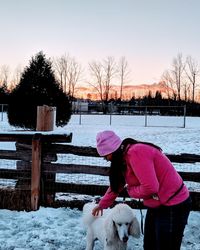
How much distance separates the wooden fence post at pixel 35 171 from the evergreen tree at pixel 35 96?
43.0ft

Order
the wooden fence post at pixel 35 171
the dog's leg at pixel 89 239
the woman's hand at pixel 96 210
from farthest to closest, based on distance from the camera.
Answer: the wooden fence post at pixel 35 171
the dog's leg at pixel 89 239
the woman's hand at pixel 96 210

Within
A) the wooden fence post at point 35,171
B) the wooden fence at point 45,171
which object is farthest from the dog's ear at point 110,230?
the wooden fence post at point 35,171

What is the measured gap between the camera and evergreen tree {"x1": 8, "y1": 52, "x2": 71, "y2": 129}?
789 inches

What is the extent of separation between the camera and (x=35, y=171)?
6883 mm

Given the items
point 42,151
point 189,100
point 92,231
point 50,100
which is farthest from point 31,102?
point 189,100

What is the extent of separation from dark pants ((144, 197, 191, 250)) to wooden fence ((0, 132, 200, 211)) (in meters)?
3.48

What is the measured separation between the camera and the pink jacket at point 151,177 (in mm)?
3184

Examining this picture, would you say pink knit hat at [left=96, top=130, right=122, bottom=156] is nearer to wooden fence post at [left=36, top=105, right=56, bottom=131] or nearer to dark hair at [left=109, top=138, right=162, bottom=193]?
dark hair at [left=109, top=138, right=162, bottom=193]

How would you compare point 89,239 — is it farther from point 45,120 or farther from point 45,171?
point 45,120

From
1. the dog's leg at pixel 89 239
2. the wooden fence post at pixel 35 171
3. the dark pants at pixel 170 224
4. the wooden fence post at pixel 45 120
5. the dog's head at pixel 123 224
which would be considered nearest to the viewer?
the dark pants at pixel 170 224

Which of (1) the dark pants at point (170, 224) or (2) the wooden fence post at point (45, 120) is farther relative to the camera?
(2) the wooden fence post at point (45, 120)

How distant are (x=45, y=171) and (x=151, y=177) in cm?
403

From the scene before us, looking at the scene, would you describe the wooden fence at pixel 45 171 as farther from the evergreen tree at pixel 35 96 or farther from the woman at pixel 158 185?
the evergreen tree at pixel 35 96

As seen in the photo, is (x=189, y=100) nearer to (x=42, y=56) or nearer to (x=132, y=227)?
(x=42, y=56)
